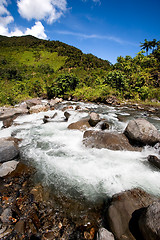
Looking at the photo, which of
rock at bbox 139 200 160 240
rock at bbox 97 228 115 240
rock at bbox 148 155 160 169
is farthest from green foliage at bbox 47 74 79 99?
rock at bbox 139 200 160 240

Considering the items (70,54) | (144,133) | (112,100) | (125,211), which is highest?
(70,54)

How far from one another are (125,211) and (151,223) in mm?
637

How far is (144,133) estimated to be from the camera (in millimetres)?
4957

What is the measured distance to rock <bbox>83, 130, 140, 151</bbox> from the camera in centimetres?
524

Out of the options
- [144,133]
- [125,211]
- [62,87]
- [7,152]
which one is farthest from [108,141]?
[62,87]

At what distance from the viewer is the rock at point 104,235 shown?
2168 mm

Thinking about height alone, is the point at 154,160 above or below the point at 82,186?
above

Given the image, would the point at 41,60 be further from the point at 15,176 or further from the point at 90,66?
the point at 15,176

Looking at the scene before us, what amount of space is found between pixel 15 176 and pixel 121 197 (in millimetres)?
3155

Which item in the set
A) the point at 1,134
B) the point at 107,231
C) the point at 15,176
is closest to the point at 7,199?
the point at 15,176

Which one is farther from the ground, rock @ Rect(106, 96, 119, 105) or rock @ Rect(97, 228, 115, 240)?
rock @ Rect(106, 96, 119, 105)

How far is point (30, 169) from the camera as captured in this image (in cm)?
408

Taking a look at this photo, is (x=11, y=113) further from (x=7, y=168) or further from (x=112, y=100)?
(x=112, y=100)

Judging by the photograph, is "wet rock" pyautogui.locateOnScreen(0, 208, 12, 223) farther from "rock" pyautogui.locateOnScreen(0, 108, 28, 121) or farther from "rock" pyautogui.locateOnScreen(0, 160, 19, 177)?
"rock" pyautogui.locateOnScreen(0, 108, 28, 121)
